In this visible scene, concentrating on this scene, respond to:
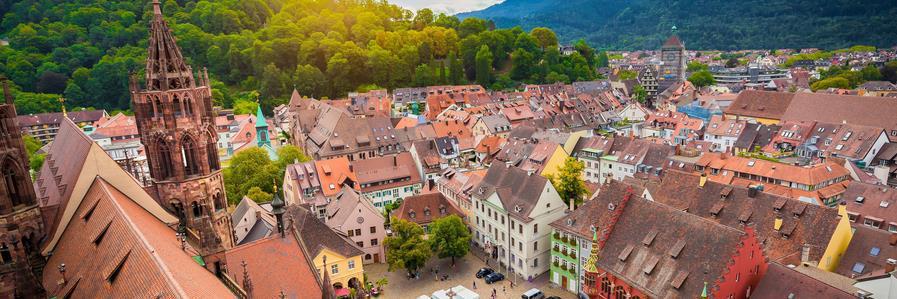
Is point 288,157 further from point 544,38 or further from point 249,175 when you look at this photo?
point 544,38

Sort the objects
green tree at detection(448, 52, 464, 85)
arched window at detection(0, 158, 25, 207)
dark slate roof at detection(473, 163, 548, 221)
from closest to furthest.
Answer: arched window at detection(0, 158, 25, 207)
dark slate roof at detection(473, 163, 548, 221)
green tree at detection(448, 52, 464, 85)

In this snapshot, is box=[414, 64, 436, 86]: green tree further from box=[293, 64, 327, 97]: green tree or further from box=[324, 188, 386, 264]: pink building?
box=[324, 188, 386, 264]: pink building

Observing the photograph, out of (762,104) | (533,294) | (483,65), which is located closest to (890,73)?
(762,104)

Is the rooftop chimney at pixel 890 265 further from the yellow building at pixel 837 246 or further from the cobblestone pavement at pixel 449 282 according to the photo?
the cobblestone pavement at pixel 449 282

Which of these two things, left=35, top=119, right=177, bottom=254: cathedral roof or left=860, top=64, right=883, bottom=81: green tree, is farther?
left=860, top=64, right=883, bottom=81: green tree

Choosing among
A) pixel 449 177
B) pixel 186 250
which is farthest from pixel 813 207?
pixel 186 250

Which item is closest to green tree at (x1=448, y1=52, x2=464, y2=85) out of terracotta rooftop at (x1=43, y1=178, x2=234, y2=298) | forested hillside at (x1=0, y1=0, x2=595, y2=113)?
forested hillside at (x1=0, y1=0, x2=595, y2=113)

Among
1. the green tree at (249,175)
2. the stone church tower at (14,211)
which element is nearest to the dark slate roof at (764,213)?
the stone church tower at (14,211)
